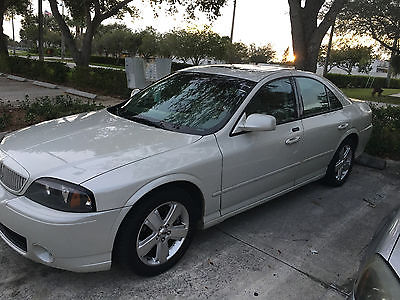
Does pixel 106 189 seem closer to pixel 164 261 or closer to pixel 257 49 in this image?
pixel 164 261

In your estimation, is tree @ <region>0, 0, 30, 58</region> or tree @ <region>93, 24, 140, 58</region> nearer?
tree @ <region>0, 0, 30, 58</region>

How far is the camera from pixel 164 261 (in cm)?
278

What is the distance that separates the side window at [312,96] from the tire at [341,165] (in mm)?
649

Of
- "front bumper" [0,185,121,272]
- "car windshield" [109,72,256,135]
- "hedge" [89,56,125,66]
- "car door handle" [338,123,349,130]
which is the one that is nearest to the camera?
"front bumper" [0,185,121,272]

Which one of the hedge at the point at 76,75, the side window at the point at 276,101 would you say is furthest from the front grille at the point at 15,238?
the hedge at the point at 76,75

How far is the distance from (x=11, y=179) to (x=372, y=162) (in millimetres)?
5064

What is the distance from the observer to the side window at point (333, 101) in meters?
4.34

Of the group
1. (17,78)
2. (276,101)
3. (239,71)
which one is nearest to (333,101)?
(276,101)

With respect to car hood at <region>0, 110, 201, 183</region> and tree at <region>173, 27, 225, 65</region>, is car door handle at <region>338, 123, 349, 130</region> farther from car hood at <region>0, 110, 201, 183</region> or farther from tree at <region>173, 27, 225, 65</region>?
tree at <region>173, 27, 225, 65</region>

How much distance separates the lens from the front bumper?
224 centimetres

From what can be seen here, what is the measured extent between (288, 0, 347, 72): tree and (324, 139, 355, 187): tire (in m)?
3.03

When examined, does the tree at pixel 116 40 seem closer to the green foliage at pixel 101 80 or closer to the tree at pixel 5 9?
the tree at pixel 5 9

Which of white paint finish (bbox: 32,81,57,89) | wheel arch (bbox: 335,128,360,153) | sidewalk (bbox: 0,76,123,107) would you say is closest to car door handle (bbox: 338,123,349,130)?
wheel arch (bbox: 335,128,360,153)

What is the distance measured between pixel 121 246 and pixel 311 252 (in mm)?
1731
